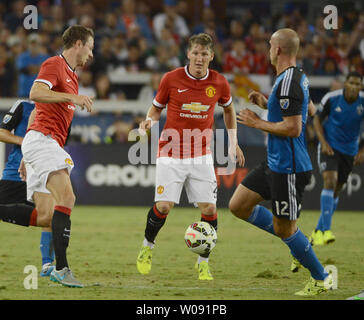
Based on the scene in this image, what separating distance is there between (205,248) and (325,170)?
3.79m

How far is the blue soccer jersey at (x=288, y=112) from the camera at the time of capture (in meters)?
5.97

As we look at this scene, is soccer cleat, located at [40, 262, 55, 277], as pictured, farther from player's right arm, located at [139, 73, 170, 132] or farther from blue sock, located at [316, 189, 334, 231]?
blue sock, located at [316, 189, 334, 231]

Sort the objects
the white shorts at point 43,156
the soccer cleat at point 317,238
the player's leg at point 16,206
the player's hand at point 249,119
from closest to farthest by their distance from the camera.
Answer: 1. the player's hand at point 249,119
2. the white shorts at point 43,156
3. the player's leg at point 16,206
4. the soccer cleat at point 317,238

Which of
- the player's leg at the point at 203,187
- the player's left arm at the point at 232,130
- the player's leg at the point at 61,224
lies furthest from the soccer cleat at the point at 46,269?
the player's left arm at the point at 232,130

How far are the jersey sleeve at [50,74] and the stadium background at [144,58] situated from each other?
8087 mm

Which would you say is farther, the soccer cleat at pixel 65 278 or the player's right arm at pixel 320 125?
the player's right arm at pixel 320 125

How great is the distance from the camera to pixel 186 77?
7.59 metres

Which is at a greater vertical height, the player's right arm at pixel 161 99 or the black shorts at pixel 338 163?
the player's right arm at pixel 161 99

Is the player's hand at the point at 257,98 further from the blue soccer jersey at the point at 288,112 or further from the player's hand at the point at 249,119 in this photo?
the player's hand at the point at 249,119

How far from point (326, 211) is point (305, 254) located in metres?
4.08

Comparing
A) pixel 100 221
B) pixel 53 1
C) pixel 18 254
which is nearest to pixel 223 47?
pixel 53 1

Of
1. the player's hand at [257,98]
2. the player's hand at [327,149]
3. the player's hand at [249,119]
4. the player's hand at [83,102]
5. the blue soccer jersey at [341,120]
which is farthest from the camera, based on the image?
the blue soccer jersey at [341,120]

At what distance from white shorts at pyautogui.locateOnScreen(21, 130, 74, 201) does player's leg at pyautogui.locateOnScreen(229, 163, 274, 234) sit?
170 cm

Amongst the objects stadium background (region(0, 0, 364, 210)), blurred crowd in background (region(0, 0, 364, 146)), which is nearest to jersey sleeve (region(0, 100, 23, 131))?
stadium background (region(0, 0, 364, 210))
